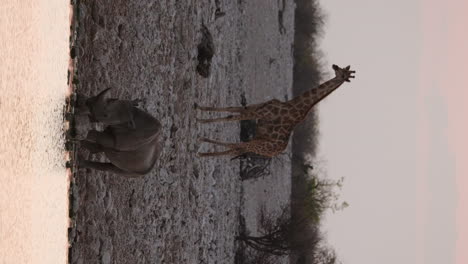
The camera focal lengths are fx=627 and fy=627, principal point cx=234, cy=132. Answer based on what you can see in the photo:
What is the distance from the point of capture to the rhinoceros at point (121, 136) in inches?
146

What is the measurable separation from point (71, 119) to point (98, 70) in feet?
1.60

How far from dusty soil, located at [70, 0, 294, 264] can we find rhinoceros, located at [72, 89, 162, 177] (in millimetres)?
252

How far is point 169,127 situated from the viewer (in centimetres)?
544

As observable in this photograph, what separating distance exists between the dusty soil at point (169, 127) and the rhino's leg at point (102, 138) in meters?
0.25

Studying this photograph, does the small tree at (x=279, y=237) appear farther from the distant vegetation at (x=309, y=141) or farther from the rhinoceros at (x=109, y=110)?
the rhinoceros at (x=109, y=110)

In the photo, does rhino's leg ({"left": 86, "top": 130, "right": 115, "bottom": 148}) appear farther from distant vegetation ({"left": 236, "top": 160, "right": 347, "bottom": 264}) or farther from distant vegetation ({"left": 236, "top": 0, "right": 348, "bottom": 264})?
distant vegetation ({"left": 236, "top": 0, "right": 348, "bottom": 264})

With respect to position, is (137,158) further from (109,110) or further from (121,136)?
(109,110)

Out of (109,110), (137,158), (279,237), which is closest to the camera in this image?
(109,110)

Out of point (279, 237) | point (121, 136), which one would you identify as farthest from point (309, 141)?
point (121, 136)

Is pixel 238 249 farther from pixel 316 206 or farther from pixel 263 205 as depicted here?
pixel 316 206

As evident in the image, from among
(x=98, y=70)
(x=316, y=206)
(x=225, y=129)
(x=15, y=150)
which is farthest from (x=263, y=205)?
(x=15, y=150)

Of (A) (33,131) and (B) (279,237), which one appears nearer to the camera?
(A) (33,131)

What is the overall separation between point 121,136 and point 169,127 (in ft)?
5.68

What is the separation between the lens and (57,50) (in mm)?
3811
